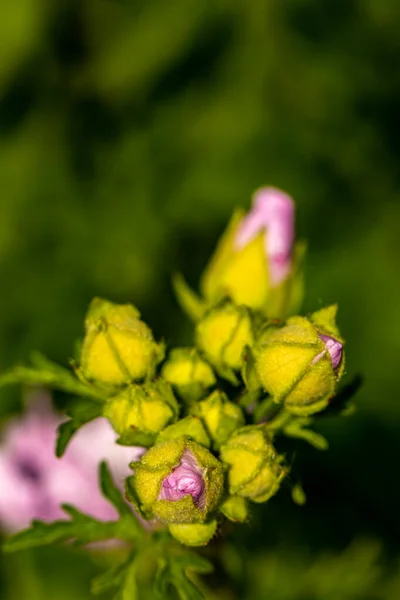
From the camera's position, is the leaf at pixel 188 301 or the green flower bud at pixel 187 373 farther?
the leaf at pixel 188 301

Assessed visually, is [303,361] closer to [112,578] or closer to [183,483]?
[183,483]

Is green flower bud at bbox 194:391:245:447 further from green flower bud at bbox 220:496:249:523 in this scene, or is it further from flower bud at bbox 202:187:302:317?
flower bud at bbox 202:187:302:317

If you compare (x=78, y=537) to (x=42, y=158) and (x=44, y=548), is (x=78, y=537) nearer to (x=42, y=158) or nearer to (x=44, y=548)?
(x=44, y=548)

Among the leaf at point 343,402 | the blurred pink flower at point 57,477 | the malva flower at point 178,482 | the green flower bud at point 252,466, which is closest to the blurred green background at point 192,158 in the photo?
the blurred pink flower at point 57,477

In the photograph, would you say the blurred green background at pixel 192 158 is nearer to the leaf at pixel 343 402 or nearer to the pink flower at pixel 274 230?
the pink flower at pixel 274 230

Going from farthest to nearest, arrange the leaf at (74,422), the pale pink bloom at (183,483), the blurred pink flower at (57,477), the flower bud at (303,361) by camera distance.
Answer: the blurred pink flower at (57,477) < the leaf at (74,422) < the flower bud at (303,361) < the pale pink bloom at (183,483)

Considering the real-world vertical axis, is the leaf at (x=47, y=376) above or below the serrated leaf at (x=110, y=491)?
above

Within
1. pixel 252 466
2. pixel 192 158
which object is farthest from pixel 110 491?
pixel 192 158
